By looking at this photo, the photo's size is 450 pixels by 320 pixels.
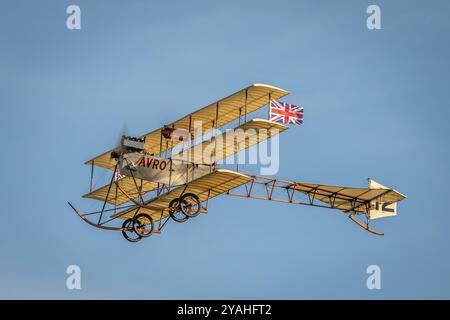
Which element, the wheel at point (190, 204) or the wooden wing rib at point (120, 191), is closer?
the wheel at point (190, 204)

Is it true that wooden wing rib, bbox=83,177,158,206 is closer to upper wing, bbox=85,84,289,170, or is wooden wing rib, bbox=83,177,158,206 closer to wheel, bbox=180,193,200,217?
upper wing, bbox=85,84,289,170

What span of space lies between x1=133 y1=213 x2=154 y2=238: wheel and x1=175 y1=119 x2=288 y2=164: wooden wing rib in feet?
10.8

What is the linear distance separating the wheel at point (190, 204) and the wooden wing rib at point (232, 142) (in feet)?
8.85

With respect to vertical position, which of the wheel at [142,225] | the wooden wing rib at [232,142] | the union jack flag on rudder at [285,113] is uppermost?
the union jack flag on rudder at [285,113]

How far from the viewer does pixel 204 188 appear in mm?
51281

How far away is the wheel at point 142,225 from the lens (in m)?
52.4

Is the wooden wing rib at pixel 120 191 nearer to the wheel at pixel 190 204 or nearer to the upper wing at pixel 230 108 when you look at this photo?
the upper wing at pixel 230 108

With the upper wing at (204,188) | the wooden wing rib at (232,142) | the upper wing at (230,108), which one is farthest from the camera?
the upper wing at (230,108)

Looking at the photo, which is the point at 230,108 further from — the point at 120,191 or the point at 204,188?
the point at 120,191

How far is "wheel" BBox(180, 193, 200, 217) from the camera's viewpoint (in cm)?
5044

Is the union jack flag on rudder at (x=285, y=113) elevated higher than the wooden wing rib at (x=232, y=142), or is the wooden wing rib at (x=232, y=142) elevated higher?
the union jack flag on rudder at (x=285, y=113)

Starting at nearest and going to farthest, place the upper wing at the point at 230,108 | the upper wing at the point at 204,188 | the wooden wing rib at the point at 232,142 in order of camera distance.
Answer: the upper wing at the point at 204,188, the wooden wing rib at the point at 232,142, the upper wing at the point at 230,108
